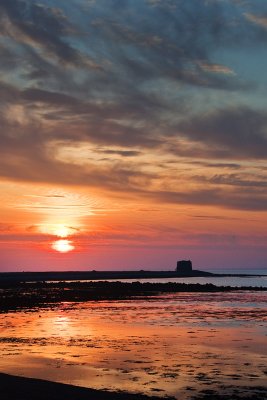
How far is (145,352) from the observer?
25516mm

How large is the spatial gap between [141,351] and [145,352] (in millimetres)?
360

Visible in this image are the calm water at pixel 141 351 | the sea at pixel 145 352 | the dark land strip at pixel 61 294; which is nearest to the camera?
the sea at pixel 145 352

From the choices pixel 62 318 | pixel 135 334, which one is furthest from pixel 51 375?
pixel 62 318

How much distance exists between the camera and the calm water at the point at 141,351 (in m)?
19.2

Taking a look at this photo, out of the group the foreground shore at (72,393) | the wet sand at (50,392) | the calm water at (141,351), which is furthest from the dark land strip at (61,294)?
the foreground shore at (72,393)

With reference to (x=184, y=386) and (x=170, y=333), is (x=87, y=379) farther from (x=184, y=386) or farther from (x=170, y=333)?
(x=170, y=333)

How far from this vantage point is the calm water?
63.1 ft

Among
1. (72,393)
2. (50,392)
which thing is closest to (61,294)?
(50,392)

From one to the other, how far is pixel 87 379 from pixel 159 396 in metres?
3.43

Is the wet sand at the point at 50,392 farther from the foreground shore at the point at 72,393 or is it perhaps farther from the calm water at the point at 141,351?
the calm water at the point at 141,351

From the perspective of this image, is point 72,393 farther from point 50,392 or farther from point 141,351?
point 141,351

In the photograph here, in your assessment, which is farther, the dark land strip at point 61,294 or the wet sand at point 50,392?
the dark land strip at point 61,294

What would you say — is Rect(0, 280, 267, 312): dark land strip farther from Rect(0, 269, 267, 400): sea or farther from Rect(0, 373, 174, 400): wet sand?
Rect(0, 373, 174, 400): wet sand

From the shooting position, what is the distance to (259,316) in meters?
43.5
